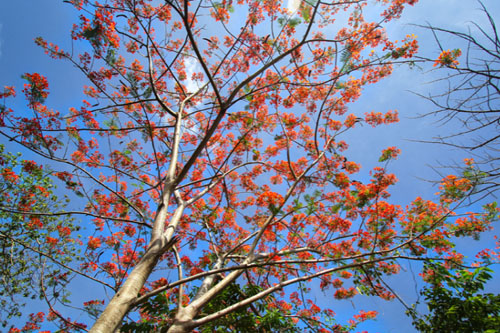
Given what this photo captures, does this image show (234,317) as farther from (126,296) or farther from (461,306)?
(461,306)

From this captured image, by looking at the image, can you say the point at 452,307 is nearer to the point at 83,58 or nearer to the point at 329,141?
the point at 329,141

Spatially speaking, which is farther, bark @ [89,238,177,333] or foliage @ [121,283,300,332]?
foliage @ [121,283,300,332]

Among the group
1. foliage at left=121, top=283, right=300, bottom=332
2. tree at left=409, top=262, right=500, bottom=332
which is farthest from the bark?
tree at left=409, top=262, right=500, bottom=332

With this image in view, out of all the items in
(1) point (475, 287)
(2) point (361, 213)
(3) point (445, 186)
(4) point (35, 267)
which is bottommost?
(1) point (475, 287)

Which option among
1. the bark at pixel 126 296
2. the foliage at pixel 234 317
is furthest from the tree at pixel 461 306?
the bark at pixel 126 296

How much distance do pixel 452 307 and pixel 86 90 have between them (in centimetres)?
924

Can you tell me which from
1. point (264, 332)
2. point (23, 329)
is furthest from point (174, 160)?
point (23, 329)

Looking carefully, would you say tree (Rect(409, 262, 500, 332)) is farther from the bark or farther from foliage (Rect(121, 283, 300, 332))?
the bark

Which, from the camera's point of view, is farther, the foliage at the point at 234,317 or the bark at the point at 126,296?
the foliage at the point at 234,317

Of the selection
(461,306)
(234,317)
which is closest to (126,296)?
(234,317)

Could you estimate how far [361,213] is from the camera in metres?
5.72

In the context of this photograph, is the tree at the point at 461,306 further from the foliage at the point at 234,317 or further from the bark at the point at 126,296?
the bark at the point at 126,296

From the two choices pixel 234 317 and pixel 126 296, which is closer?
pixel 126 296

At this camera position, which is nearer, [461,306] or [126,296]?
[126,296]
